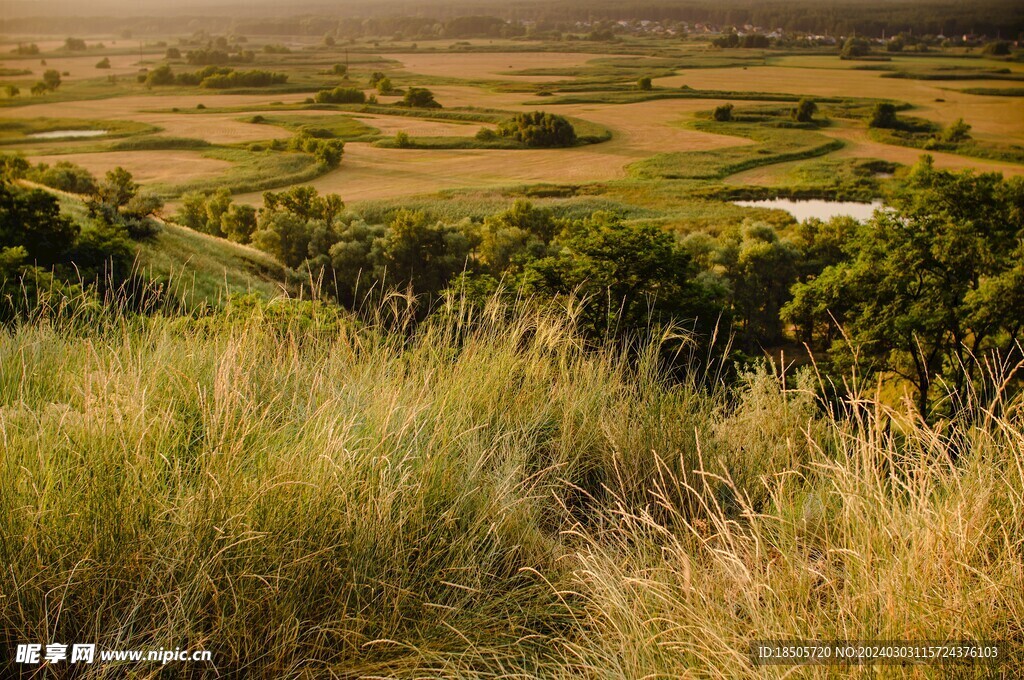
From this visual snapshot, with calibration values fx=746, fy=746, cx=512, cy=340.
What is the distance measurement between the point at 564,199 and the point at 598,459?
27.4 ft

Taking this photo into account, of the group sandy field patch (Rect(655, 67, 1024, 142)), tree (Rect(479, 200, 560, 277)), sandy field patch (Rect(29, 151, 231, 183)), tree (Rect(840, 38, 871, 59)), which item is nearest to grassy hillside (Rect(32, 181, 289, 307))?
sandy field patch (Rect(29, 151, 231, 183))

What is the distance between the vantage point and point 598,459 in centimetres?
262

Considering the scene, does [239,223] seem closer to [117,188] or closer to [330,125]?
[117,188]

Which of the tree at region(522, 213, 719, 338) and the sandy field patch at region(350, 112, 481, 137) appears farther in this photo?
the sandy field patch at region(350, 112, 481, 137)

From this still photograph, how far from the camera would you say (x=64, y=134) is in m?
Result: 11.0

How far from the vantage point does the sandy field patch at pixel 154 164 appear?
10.7 metres

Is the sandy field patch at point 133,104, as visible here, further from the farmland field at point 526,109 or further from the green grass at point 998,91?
the green grass at point 998,91

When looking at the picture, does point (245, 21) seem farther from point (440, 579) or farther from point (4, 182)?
point (440, 579)

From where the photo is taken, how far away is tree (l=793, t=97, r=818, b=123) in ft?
35.7

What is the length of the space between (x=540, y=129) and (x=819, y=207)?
14.5ft

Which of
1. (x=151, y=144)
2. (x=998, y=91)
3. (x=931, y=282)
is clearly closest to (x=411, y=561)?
(x=151, y=144)

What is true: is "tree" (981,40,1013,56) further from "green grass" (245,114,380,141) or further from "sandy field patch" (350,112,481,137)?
"green grass" (245,114,380,141)

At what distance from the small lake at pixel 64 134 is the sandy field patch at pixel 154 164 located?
0.31 meters

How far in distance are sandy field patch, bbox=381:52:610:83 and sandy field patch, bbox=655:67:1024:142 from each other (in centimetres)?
152
